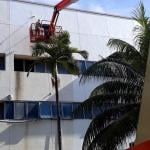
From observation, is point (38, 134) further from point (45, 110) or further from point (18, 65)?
point (18, 65)

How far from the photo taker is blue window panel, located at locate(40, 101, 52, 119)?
38.2 m

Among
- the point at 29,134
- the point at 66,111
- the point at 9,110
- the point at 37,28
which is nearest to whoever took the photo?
the point at 29,134

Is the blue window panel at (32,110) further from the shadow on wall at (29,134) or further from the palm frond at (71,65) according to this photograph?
the palm frond at (71,65)

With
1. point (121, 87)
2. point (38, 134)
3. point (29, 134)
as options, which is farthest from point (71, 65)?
point (121, 87)

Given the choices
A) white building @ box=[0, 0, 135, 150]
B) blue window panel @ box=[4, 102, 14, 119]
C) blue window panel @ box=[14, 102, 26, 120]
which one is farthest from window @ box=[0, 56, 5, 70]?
blue window panel @ box=[14, 102, 26, 120]

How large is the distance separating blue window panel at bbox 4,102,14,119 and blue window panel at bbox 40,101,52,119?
7.22 feet

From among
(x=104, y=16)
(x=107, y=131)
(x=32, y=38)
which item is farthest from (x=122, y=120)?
(x=104, y=16)

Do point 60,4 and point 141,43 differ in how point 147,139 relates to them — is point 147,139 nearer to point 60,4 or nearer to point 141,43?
point 141,43

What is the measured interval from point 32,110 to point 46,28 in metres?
6.77

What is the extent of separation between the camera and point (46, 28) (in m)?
40.5

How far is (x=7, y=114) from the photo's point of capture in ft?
122

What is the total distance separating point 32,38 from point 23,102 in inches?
205

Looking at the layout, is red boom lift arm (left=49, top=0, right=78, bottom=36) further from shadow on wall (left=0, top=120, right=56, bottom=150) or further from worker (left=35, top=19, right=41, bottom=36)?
shadow on wall (left=0, top=120, right=56, bottom=150)

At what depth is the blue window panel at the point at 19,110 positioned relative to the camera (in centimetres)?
3753
